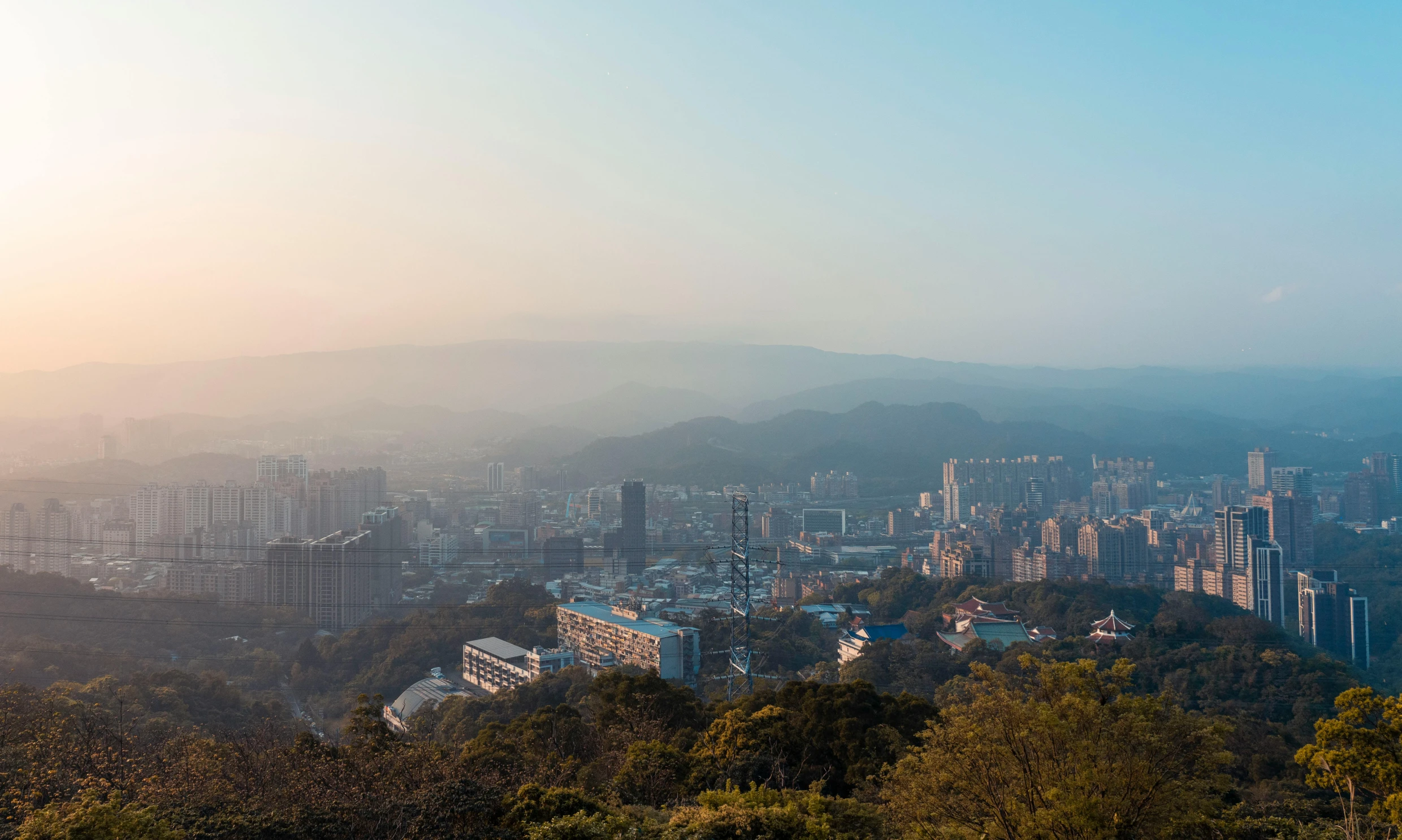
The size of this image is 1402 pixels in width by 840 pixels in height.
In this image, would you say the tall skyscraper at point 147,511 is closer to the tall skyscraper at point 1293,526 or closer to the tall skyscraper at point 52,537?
the tall skyscraper at point 52,537

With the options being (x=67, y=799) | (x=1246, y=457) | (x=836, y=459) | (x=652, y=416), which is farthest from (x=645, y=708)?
(x=652, y=416)

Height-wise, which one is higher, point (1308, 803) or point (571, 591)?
point (1308, 803)

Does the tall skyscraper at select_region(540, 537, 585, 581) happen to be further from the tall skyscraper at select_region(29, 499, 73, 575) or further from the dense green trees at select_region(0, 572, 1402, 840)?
the dense green trees at select_region(0, 572, 1402, 840)

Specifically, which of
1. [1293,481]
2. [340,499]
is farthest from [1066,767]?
[1293,481]

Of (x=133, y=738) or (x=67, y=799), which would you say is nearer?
(x=67, y=799)

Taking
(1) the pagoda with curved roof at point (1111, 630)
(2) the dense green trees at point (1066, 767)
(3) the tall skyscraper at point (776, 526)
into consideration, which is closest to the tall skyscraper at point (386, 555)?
(3) the tall skyscraper at point (776, 526)

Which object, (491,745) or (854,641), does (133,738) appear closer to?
(491,745)

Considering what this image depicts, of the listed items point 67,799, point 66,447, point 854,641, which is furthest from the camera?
point 66,447
